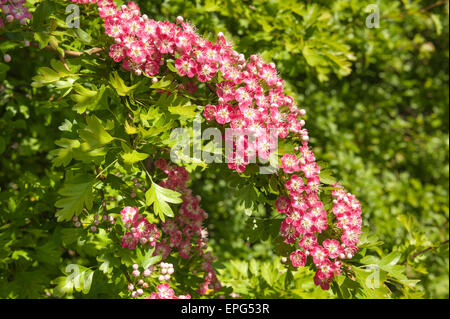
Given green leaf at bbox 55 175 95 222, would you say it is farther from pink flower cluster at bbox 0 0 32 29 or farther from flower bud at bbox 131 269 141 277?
pink flower cluster at bbox 0 0 32 29

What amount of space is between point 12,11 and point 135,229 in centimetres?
106

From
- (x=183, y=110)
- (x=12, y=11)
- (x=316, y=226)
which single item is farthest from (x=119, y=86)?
(x=316, y=226)

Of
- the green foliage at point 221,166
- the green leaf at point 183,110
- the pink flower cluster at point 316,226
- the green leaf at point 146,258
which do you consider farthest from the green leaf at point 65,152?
the pink flower cluster at point 316,226

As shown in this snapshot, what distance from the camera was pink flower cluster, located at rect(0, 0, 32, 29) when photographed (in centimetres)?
174

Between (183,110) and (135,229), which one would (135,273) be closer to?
(135,229)

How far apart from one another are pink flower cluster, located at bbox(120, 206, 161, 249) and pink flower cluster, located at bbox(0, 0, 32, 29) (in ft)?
3.02

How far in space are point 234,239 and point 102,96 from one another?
2.54 m

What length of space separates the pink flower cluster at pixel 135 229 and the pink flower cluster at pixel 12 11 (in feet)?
3.02

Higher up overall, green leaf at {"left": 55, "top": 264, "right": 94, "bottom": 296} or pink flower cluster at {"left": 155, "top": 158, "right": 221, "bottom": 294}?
pink flower cluster at {"left": 155, "top": 158, "right": 221, "bottom": 294}

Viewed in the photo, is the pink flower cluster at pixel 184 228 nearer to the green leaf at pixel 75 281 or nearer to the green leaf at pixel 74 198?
the green leaf at pixel 75 281

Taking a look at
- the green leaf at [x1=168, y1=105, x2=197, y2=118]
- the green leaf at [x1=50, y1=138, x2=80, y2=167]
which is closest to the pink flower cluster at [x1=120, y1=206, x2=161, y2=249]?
the green leaf at [x1=50, y1=138, x2=80, y2=167]

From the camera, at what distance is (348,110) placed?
436 centimetres
